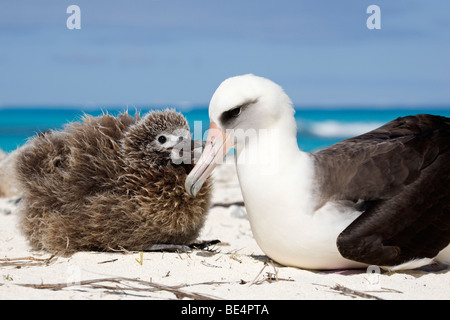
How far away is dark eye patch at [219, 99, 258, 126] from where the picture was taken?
15.0ft

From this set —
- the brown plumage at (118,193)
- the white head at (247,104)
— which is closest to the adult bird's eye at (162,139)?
the brown plumage at (118,193)

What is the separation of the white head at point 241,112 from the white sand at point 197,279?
2.69 ft

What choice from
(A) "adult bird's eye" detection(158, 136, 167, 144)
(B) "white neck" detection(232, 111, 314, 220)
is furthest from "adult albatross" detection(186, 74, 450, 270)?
(A) "adult bird's eye" detection(158, 136, 167, 144)

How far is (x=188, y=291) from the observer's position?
3.95 m

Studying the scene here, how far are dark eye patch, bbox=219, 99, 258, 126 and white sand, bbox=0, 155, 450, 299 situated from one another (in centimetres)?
118

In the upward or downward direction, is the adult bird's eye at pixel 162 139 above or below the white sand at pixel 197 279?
above

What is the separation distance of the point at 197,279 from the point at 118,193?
4.34ft

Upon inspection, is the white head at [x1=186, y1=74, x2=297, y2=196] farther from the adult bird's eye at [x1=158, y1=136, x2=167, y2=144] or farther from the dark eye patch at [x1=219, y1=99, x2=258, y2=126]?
the adult bird's eye at [x1=158, y1=136, x2=167, y2=144]

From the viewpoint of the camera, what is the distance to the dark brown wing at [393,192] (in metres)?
4.45

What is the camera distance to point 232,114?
15.1ft

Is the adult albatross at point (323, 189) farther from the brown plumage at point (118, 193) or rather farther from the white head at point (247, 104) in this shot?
the brown plumage at point (118, 193)

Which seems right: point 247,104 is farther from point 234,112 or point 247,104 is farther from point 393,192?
point 393,192

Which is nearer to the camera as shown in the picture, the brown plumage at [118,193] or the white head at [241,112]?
the white head at [241,112]

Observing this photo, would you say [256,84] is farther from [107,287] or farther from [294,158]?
[107,287]
